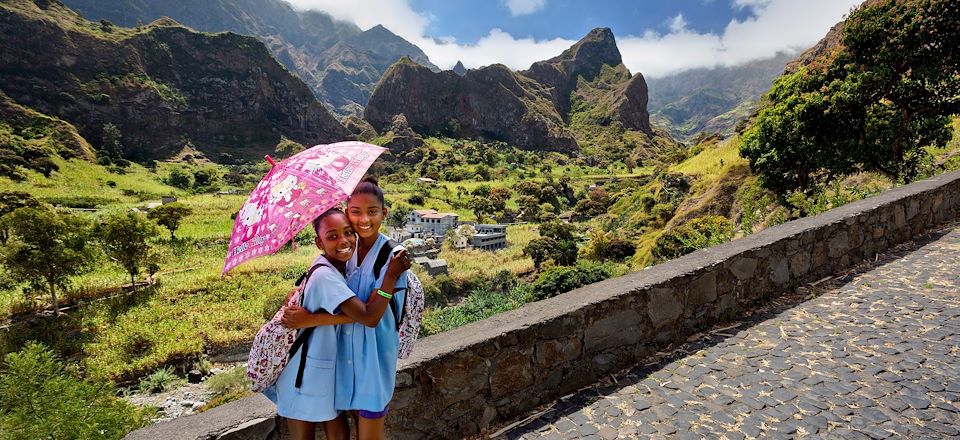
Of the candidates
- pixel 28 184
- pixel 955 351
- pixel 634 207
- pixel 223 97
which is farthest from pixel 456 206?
pixel 223 97

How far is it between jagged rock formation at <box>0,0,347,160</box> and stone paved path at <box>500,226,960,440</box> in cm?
9759

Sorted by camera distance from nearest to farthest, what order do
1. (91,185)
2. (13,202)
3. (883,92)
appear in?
(883,92) → (13,202) → (91,185)

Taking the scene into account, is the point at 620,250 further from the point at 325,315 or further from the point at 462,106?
the point at 462,106

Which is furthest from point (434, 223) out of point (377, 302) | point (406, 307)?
point (377, 302)

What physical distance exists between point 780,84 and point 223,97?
11698 cm

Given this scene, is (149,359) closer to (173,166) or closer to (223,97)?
(173,166)

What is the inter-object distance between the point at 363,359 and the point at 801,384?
2.92 metres

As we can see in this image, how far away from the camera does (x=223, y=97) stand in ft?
343

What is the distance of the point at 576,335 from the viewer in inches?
121

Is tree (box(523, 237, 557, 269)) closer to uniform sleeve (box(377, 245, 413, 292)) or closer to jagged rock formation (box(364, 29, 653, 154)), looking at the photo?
uniform sleeve (box(377, 245, 413, 292))

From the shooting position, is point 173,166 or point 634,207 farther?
point 173,166

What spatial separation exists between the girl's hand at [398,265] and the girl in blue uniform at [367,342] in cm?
2

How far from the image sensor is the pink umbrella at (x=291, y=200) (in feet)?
5.38

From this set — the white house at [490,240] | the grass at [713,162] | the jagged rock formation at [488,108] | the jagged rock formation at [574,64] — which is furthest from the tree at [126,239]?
the jagged rock formation at [574,64]
